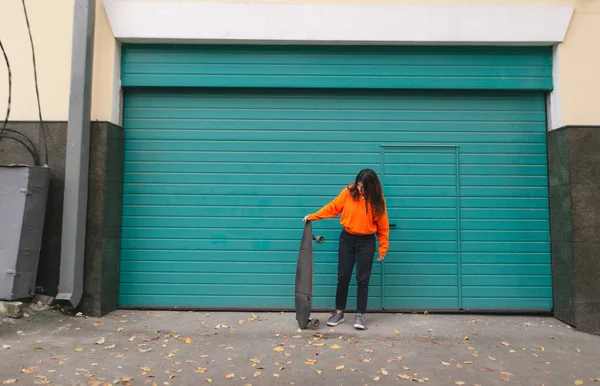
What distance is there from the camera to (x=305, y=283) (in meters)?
4.59

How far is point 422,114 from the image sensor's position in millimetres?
5441

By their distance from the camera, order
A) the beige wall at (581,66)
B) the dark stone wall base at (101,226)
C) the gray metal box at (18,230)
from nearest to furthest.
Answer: the gray metal box at (18,230) → the dark stone wall base at (101,226) → the beige wall at (581,66)

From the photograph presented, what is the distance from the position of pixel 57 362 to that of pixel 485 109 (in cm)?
579

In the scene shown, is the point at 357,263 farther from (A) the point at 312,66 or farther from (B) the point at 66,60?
(B) the point at 66,60

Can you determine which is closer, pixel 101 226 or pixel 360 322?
pixel 360 322

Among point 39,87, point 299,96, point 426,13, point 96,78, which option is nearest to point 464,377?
point 299,96

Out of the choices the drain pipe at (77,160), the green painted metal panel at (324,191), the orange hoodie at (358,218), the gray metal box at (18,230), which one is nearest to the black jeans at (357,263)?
the orange hoodie at (358,218)

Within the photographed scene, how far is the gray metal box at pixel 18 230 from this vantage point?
4.46m

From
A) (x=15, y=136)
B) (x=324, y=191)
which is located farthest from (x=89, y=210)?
(x=324, y=191)

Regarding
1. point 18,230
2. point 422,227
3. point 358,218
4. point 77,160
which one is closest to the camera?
point 18,230

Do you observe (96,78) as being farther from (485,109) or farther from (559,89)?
(559,89)

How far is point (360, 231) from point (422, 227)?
3.84 feet

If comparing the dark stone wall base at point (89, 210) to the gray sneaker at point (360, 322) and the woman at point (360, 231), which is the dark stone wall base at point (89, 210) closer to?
the woman at point (360, 231)

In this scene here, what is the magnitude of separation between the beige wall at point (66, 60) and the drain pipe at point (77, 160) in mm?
208
